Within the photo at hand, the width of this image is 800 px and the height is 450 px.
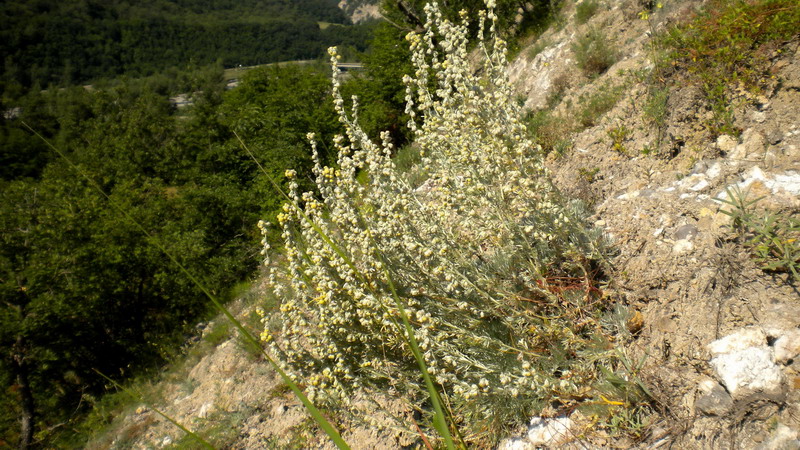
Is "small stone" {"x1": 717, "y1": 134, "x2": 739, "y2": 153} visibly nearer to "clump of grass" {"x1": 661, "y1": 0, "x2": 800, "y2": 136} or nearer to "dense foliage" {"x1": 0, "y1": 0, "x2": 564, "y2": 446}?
"clump of grass" {"x1": 661, "y1": 0, "x2": 800, "y2": 136}

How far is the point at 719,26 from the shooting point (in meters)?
3.80

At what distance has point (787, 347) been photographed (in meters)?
2.00

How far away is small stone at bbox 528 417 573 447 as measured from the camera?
2499 mm

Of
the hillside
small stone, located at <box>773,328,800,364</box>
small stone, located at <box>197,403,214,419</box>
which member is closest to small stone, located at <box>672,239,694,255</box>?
the hillside

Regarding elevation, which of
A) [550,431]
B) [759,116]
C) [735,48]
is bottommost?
[550,431]

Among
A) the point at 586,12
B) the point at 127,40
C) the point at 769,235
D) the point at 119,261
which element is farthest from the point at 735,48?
the point at 127,40

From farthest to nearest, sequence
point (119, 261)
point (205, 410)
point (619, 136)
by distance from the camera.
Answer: point (119, 261), point (205, 410), point (619, 136)

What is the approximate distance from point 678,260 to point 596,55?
15.3ft

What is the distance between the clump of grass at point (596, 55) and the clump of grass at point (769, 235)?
408 cm

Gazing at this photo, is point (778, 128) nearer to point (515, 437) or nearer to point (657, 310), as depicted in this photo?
point (657, 310)

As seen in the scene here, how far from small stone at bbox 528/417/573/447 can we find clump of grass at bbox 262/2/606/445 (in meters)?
0.10

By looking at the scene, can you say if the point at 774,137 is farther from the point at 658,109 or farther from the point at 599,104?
the point at 599,104

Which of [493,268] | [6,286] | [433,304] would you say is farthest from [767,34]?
[6,286]

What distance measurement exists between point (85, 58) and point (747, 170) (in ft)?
521
